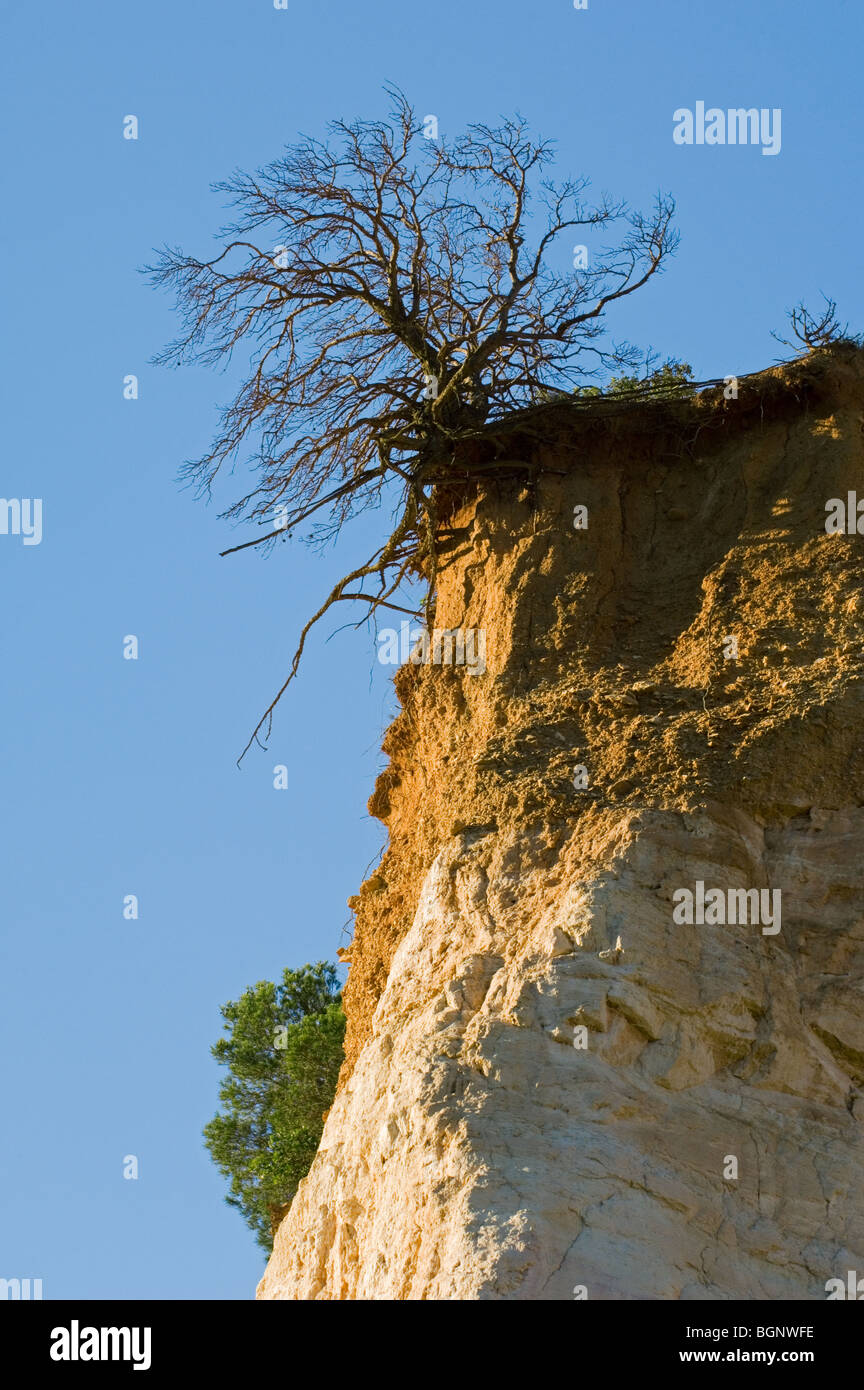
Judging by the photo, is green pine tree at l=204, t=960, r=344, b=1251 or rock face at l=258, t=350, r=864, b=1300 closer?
rock face at l=258, t=350, r=864, b=1300

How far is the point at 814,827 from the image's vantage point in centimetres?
1203

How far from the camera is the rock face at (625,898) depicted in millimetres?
10422

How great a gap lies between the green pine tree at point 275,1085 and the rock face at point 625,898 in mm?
6109

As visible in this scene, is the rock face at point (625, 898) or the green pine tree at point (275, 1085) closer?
the rock face at point (625, 898)

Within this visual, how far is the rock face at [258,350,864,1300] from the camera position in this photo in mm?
10422

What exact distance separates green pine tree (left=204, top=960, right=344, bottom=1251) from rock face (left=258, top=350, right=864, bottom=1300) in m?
6.11

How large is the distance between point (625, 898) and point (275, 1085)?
10.9 meters

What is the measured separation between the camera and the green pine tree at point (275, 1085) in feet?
66.1
